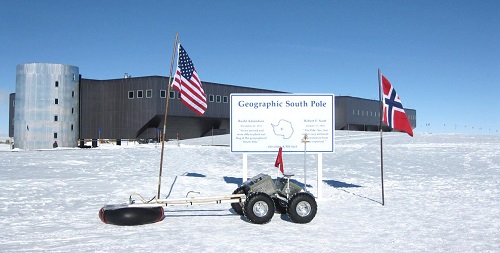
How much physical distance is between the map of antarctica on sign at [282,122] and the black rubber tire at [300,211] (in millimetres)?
3597

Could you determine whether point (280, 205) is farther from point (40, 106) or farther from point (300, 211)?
point (40, 106)

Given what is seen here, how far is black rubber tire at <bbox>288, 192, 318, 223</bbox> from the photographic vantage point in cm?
961

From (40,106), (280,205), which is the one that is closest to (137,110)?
(40,106)

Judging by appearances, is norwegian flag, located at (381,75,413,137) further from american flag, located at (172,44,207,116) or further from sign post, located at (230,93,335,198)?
american flag, located at (172,44,207,116)

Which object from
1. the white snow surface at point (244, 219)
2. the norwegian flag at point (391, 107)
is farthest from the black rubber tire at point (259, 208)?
the norwegian flag at point (391, 107)

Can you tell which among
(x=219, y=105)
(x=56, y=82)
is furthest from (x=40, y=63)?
(x=219, y=105)

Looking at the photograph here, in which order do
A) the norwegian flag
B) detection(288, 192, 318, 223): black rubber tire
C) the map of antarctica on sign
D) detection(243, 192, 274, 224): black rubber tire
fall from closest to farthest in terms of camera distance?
detection(243, 192, 274, 224): black rubber tire
detection(288, 192, 318, 223): black rubber tire
the norwegian flag
the map of antarctica on sign

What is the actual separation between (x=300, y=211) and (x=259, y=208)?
0.93m

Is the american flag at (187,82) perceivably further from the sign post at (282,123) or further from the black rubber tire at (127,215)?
the black rubber tire at (127,215)

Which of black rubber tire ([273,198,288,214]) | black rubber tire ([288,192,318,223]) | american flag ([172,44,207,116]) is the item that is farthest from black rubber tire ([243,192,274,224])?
A: american flag ([172,44,207,116])

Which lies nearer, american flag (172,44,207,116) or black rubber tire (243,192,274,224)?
black rubber tire (243,192,274,224)

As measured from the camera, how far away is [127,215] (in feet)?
30.3

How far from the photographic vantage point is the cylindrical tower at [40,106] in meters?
52.0

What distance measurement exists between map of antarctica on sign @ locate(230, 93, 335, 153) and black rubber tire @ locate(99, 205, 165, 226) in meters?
4.45
